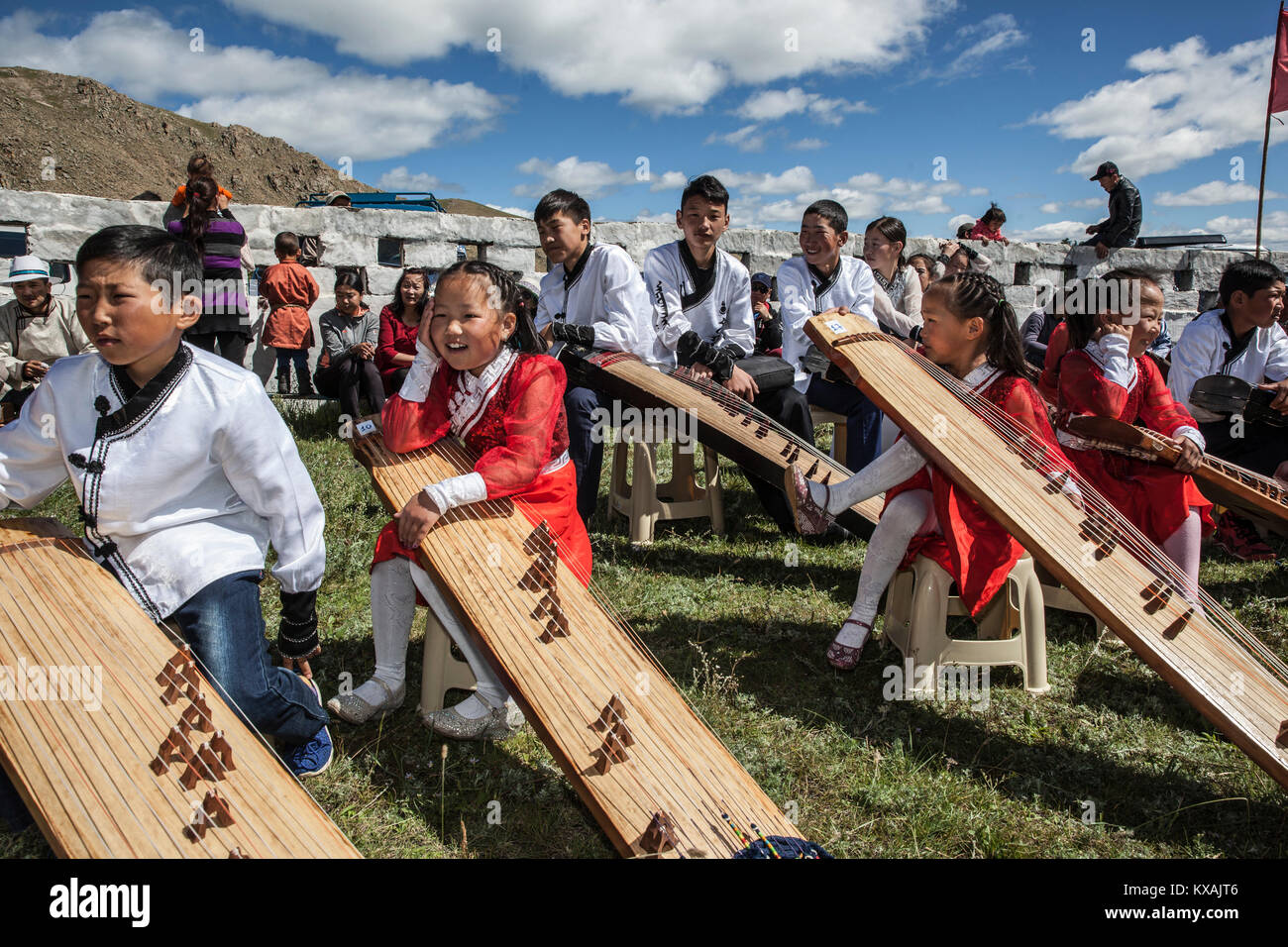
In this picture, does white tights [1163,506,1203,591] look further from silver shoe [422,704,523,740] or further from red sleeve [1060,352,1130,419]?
silver shoe [422,704,523,740]

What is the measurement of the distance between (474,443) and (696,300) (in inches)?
93.3

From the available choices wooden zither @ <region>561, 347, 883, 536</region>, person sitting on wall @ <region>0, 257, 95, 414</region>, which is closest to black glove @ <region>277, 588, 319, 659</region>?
wooden zither @ <region>561, 347, 883, 536</region>

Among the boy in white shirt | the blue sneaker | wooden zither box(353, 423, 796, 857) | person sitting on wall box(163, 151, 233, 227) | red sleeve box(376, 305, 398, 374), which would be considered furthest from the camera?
red sleeve box(376, 305, 398, 374)

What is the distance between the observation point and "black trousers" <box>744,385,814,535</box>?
4.48 meters

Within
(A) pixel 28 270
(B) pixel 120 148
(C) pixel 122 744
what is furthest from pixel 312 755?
(B) pixel 120 148

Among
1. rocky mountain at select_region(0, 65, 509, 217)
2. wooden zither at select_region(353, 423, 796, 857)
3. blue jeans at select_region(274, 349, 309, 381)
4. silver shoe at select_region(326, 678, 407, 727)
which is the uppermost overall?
rocky mountain at select_region(0, 65, 509, 217)

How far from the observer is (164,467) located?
2002mm

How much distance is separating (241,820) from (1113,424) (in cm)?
294

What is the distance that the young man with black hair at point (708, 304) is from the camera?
177 inches

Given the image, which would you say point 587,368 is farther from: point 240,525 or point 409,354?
point 409,354

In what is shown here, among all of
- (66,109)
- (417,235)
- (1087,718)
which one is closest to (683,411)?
(1087,718)

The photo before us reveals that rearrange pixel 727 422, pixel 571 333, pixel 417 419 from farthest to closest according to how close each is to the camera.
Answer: pixel 571 333 < pixel 727 422 < pixel 417 419

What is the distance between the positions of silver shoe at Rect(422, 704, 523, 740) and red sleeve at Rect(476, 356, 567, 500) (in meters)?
0.66

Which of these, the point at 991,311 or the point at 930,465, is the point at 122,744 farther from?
the point at 991,311
